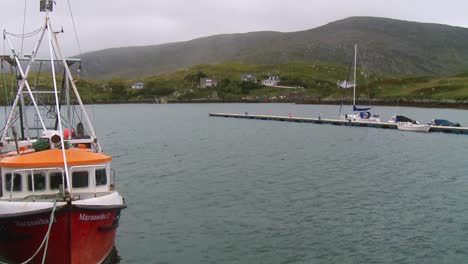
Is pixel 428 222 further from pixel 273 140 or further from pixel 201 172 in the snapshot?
pixel 273 140

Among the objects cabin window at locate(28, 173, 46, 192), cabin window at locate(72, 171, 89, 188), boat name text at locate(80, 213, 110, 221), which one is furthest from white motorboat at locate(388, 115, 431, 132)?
cabin window at locate(28, 173, 46, 192)

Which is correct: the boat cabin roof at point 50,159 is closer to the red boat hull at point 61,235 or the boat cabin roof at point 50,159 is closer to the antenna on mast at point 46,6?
the red boat hull at point 61,235

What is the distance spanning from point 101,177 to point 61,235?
13.8 ft

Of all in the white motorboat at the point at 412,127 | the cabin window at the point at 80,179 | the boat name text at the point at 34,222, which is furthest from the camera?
the white motorboat at the point at 412,127

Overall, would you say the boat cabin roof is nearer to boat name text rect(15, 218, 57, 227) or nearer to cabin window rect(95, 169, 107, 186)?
cabin window rect(95, 169, 107, 186)

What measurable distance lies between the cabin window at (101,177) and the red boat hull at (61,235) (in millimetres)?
2096

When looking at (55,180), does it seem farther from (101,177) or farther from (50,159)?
(101,177)

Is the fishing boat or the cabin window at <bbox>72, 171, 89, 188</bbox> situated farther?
the cabin window at <bbox>72, 171, 89, 188</bbox>

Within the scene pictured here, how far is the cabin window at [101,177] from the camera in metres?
24.4

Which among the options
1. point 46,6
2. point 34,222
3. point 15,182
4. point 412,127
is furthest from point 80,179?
point 412,127

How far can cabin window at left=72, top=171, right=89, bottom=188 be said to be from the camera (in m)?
23.6

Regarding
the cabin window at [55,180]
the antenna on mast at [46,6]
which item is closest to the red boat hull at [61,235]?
the cabin window at [55,180]

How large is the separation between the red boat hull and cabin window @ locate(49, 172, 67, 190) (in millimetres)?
2422

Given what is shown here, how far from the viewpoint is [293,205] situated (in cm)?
3728
